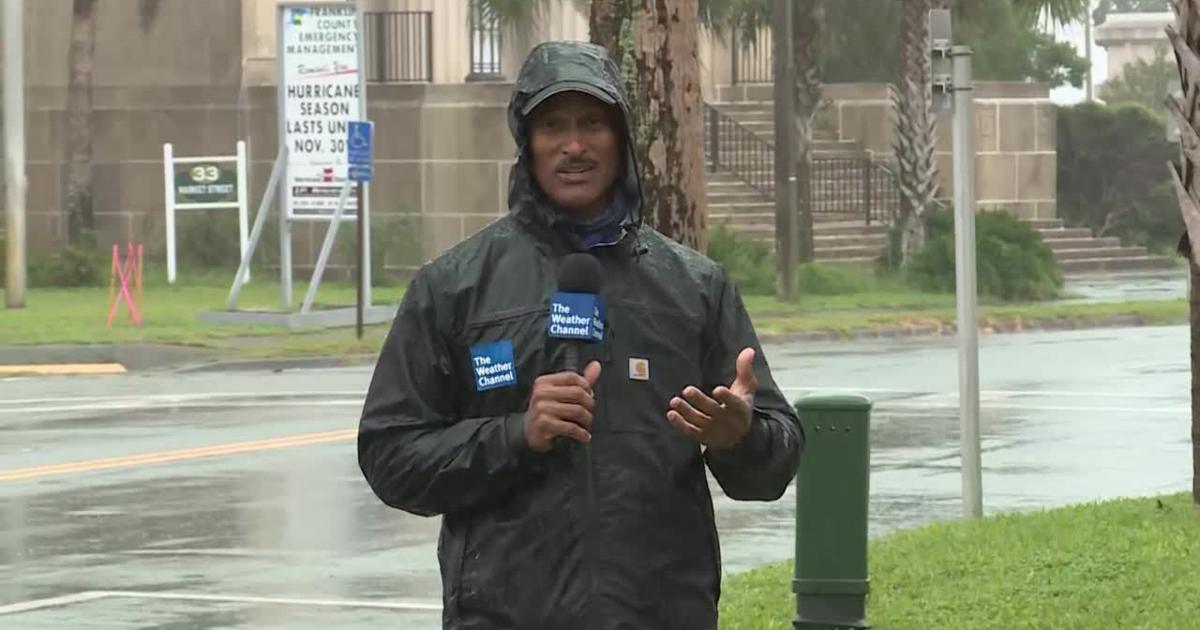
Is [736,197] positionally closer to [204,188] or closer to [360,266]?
[204,188]

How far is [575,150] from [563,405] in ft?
1.78

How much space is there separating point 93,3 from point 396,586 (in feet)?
82.3

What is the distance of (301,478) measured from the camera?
1477 cm

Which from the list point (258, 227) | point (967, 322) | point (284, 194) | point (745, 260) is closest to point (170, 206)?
point (284, 194)

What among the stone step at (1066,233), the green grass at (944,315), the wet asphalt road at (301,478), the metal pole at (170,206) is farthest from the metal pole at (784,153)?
the stone step at (1066,233)

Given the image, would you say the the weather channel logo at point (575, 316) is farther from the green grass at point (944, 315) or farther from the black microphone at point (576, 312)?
the green grass at point (944, 315)

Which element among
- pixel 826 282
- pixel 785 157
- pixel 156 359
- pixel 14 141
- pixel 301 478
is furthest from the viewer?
pixel 826 282

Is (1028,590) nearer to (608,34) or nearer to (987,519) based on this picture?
(987,519)

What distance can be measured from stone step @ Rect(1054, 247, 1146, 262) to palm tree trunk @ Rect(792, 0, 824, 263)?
6.24 metres

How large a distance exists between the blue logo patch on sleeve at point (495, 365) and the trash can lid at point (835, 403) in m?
4.85

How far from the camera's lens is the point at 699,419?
405 centimetres

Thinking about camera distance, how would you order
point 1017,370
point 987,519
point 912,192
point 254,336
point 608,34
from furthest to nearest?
point 912,192 → point 254,336 → point 1017,370 → point 987,519 → point 608,34

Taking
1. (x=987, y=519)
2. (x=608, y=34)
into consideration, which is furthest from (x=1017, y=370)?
(x=608, y=34)

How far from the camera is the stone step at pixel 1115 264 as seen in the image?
39938mm
